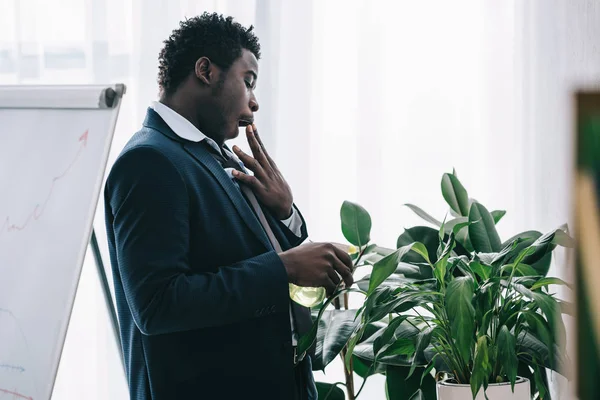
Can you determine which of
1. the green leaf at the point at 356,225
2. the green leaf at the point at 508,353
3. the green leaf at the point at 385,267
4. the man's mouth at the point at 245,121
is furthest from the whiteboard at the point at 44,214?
the green leaf at the point at 508,353

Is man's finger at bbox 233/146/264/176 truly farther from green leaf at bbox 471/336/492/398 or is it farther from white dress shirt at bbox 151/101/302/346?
green leaf at bbox 471/336/492/398

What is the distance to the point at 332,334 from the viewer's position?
1329mm

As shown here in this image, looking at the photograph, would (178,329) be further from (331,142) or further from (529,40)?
(529,40)

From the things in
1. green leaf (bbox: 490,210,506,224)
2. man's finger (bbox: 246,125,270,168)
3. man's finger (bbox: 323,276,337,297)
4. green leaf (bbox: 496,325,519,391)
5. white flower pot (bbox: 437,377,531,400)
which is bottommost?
white flower pot (bbox: 437,377,531,400)

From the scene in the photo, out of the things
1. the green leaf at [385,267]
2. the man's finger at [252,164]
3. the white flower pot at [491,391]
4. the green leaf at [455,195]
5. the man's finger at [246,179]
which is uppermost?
the man's finger at [252,164]

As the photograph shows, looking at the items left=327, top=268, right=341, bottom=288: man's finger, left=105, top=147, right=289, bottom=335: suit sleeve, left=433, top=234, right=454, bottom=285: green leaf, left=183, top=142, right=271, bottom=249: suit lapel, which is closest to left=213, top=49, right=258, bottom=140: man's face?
left=183, top=142, right=271, bottom=249: suit lapel

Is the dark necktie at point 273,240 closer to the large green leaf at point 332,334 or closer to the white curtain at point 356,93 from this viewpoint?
the large green leaf at point 332,334

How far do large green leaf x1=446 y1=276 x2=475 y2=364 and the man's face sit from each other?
0.50 m

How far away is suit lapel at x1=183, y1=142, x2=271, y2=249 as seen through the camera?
3.86 ft

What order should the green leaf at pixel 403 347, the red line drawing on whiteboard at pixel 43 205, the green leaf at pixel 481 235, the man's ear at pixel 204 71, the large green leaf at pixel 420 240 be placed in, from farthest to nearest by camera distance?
the large green leaf at pixel 420 240, the green leaf at pixel 481 235, the green leaf at pixel 403 347, the man's ear at pixel 204 71, the red line drawing on whiteboard at pixel 43 205

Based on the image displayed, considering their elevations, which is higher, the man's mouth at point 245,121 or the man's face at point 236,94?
the man's face at point 236,94

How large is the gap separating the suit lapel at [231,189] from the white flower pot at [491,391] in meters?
0.44

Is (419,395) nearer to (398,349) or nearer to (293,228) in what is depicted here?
(398,349)

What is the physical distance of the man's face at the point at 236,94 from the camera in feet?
4.16
